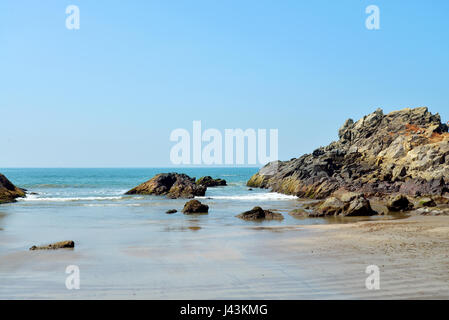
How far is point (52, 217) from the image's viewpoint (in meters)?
32.3

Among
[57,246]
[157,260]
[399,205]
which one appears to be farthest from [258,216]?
[57,246]

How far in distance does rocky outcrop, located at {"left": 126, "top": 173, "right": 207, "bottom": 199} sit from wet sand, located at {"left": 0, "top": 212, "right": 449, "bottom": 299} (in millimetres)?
33067

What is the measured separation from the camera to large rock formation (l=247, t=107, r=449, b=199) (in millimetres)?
50094

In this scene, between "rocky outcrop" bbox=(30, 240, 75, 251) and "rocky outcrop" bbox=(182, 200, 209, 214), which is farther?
"rocky outcrop" bbox=(182, 200, 209, 214)

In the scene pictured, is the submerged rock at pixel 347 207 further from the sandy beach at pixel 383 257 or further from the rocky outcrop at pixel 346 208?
the sandy beach at pixel 383 257

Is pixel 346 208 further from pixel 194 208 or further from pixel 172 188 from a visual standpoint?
pixel 172 188

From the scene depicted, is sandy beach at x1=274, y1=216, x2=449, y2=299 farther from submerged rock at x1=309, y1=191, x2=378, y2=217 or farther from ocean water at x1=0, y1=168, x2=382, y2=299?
submerged rock at x1=309, y1=191, x2=378, y2=217

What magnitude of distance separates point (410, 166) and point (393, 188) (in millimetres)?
7145

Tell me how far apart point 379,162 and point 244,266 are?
175 ft

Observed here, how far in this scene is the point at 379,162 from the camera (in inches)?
2470

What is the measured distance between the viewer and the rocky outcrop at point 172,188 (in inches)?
2206

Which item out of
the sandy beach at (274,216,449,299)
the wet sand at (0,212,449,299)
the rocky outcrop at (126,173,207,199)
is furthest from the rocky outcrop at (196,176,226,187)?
the wet sand at (0,212,449,299)
